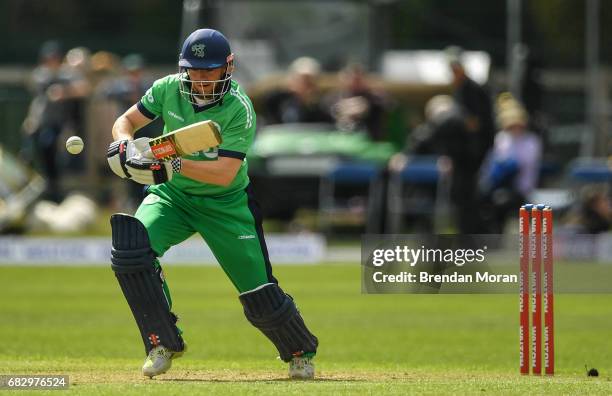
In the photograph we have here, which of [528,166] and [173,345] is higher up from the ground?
[528,166]

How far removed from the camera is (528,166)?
18.0 m

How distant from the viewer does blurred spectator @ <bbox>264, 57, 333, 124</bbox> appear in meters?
19.5

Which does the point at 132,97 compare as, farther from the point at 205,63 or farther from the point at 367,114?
the point at 205,63

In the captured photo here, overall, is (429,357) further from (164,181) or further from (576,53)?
(576,53)

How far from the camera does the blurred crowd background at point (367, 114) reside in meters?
18.1

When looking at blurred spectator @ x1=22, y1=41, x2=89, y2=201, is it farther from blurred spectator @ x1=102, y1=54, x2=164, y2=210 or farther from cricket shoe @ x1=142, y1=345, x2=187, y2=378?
cricket shoe @ x1=142, y1=345, x2=187, y2=378

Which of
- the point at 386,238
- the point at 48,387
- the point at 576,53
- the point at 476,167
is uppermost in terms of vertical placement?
the point at 576,53

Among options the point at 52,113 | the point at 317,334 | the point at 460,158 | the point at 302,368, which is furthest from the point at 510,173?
the point at 302,368

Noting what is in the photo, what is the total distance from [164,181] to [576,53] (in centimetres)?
1800

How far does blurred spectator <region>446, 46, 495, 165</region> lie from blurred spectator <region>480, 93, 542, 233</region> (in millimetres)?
594

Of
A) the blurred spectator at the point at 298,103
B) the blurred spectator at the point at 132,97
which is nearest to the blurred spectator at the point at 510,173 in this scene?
the blurred spectator at the point at 298,103

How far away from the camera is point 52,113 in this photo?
65.4ft

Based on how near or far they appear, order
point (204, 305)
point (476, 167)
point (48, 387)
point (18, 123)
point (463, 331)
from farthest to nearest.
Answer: point (18, 123) < point (476, 167) < point (204, 305) < point (463, 331) < point (48, 387)

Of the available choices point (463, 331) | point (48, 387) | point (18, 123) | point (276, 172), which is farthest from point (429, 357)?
point (18, 123)
